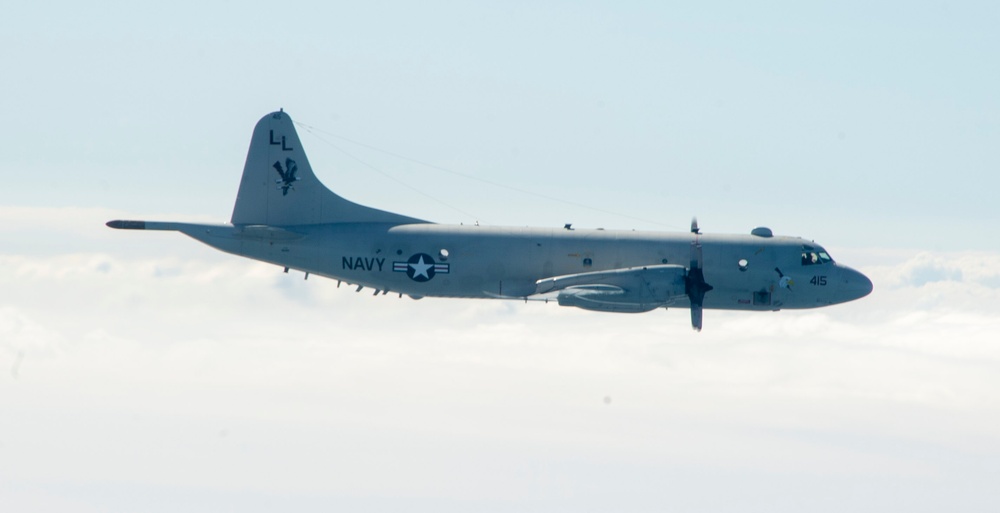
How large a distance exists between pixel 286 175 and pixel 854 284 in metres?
25.1

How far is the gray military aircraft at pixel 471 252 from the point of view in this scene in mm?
51156

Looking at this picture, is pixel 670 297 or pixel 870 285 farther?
pixel 870 285

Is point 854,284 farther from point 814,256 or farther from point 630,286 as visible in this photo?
point 630,286

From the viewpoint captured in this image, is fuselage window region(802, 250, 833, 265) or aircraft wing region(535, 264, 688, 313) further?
fuselage window region(802, 250, 833, 265)

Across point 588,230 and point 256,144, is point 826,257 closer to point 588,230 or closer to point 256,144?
point 588,230

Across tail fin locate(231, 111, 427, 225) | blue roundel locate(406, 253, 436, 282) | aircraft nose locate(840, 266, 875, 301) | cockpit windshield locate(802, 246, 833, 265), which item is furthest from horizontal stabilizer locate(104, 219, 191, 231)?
aircraft nose locate(840, 266, 875, 301)

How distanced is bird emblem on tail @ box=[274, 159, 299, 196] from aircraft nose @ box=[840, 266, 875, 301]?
951 inches

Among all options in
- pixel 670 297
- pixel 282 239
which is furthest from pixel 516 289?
pixel 282 239

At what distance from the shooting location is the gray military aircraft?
51156mm

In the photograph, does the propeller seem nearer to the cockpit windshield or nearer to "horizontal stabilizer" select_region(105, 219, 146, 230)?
the cockpit windshield

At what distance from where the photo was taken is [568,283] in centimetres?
5019

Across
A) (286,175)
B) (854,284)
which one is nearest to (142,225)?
(286,175)

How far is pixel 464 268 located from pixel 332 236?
5769 mm

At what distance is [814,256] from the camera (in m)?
52.9
